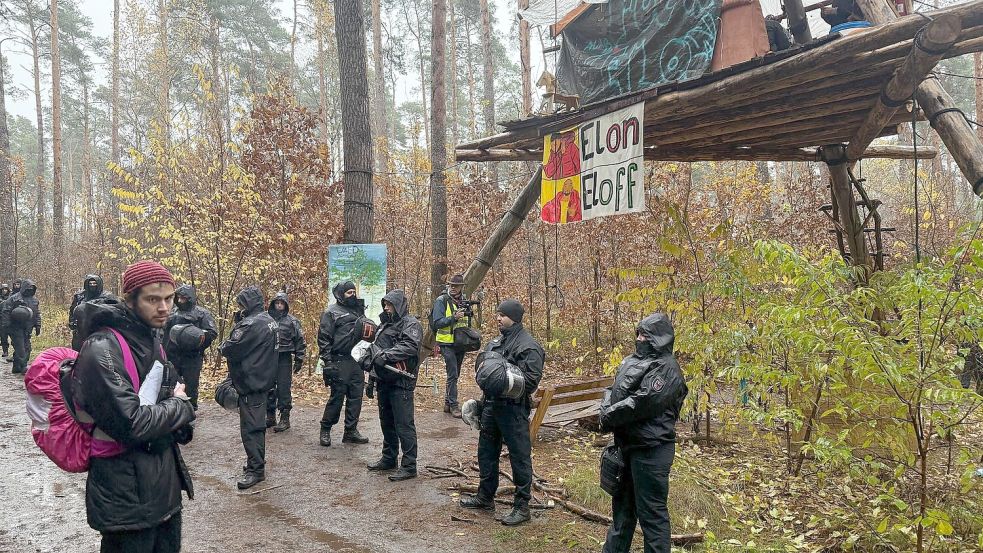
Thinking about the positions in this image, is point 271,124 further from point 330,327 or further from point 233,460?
point 233,460

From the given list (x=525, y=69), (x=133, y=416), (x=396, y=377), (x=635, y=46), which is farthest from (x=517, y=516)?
(x=525, y=69)

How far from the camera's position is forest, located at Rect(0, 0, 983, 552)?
376 centimetres

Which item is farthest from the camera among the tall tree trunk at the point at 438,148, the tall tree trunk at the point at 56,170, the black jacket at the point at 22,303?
the tall tree trunk at the point at 56,170

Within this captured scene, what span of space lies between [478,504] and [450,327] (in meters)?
3.81

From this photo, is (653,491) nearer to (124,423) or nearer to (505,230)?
(124,423)

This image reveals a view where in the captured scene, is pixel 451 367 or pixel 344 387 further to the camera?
pixel 451 367

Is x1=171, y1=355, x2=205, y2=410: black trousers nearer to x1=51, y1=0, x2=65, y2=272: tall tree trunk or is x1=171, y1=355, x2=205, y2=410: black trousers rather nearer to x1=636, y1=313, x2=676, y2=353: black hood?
x1=636, y1=313, x2=676, y2=353: black hood

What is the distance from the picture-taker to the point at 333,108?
3353cm

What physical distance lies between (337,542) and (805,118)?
596 centimetres

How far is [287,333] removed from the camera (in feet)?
25.5

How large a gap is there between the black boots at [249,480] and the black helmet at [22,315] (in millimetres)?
8948

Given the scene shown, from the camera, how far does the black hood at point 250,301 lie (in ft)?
19.2

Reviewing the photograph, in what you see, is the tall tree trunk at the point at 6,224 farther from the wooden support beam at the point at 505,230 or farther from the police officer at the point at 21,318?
the wooden support beam at the point at 505,230


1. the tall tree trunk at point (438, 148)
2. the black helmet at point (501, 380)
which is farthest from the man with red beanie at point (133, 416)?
the tall tree trunk at point (438, 148)
